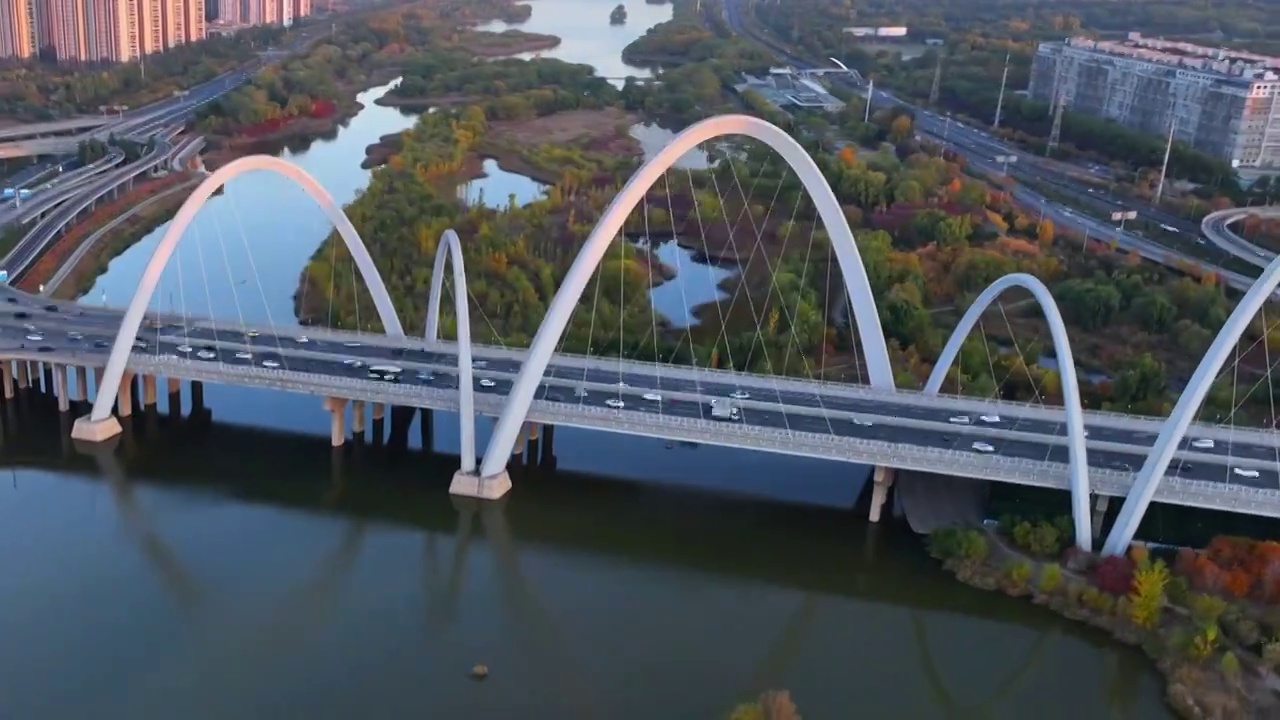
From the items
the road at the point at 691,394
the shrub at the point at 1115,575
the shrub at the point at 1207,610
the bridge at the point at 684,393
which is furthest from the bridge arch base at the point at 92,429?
the shrub at the point at 1207,610

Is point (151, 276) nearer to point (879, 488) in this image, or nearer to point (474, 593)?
point (474, 593)

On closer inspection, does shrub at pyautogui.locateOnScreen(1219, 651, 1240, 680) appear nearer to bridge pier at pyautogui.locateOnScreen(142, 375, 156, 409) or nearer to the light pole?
bridge pier at pyautogui.locateOnScreen(142, 375, 156, 409)

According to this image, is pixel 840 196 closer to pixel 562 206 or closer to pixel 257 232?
→ pixel 562 206

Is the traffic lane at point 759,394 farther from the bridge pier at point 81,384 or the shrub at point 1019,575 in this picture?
the shrub at point 1019,575

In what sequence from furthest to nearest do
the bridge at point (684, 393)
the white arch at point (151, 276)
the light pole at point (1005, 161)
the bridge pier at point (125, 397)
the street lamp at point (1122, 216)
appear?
the light pole at point (1005, 161) → the street lamp at point (1122, 216) → the bridge pier at point (125, 397) → the white arch at point (151, 276) → the bridge at point (684, 393)

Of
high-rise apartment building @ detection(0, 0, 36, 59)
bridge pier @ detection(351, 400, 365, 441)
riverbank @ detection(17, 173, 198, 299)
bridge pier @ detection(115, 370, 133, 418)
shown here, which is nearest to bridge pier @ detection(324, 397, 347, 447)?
bridge pier @ detection(351, 400, 365, 441)

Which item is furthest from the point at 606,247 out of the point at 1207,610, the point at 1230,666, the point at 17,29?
the point at 17,29
